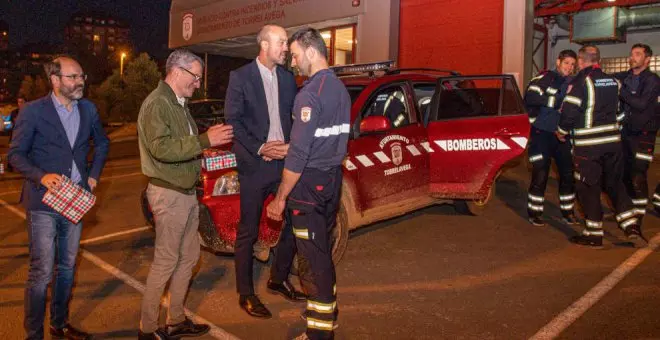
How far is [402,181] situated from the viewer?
580cm

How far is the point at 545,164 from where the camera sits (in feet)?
22.2

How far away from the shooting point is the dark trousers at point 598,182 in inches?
230

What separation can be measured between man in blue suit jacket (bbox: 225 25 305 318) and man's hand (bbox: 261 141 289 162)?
0.03 m

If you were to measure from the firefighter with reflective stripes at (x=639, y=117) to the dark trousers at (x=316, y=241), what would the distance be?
4717 millimetres

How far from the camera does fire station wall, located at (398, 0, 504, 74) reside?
40.4 feet

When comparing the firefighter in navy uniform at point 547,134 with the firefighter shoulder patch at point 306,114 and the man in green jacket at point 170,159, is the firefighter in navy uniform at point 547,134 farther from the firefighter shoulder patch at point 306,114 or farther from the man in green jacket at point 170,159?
the man in green jacket at point 170,159

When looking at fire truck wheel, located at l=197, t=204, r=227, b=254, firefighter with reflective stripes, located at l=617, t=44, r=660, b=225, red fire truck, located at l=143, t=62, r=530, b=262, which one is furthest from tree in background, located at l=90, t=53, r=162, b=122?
fire truck wheel, located at l=197, t=204, r=227, b=254

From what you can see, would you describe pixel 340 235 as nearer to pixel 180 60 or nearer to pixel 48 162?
pixel 180 60

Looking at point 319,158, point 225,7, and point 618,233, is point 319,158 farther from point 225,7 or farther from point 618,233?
point 225,7

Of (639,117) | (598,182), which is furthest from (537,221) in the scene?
(639,117)

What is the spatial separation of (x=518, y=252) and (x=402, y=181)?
4.64ft

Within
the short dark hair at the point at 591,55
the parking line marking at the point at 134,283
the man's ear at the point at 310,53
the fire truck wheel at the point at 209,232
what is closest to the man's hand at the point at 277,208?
the man's ear at the point at 310,53

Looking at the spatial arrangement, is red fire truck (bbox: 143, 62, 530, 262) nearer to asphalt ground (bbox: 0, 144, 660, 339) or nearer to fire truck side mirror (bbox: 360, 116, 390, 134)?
fire truck side mirror (bbox: 360, 116, 390, 134)

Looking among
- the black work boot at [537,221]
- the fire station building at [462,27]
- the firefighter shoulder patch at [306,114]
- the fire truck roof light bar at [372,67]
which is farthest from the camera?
the fire station building at [462,27]
